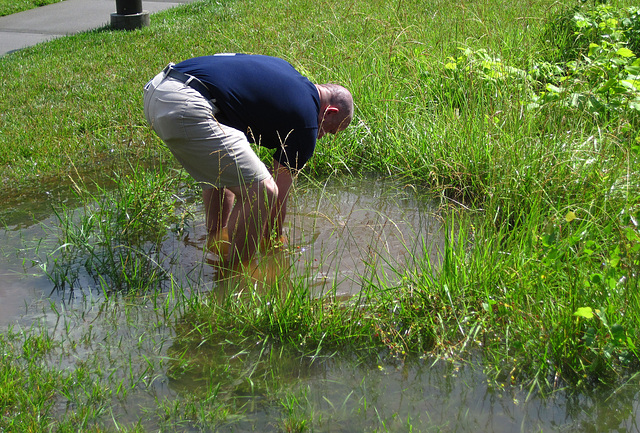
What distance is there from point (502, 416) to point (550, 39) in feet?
18.5

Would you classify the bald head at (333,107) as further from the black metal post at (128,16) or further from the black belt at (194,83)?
the black metal post at (128,16)

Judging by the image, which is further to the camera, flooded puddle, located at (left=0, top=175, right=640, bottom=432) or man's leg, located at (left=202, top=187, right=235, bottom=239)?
man's leg, located at (left=202, top=187, right=235, bottom=239)

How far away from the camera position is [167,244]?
411 centimetres

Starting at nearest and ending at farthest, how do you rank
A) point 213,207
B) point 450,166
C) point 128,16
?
point 213,207, point 450,166, point 128,16

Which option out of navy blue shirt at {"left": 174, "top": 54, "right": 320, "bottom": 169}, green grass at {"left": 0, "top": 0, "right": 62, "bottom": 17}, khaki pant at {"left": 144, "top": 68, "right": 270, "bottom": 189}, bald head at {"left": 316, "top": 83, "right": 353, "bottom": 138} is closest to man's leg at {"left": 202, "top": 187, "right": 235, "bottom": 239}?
khaki pant at {"left": 144, "top": 68, "right": 270, "bottom": 189}

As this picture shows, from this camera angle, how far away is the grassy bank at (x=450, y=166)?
9.63 feet

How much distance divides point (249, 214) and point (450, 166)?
1.48m

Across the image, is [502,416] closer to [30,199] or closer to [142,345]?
[142,345]

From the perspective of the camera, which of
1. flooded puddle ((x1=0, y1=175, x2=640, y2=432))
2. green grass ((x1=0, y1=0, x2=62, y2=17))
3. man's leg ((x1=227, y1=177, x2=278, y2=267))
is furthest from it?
green grass ((x1=0, y1=0, x2=62, y2=17))

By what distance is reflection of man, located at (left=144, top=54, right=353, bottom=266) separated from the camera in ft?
11.0

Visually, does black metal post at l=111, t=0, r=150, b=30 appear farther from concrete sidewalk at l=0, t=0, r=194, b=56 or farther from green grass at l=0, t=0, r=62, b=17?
green grass at l=0, t=0, r=62, b=17

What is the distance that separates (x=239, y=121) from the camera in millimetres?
3518

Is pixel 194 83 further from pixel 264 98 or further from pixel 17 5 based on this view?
pixel 17 5

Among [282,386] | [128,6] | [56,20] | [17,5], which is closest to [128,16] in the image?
[128,6]
